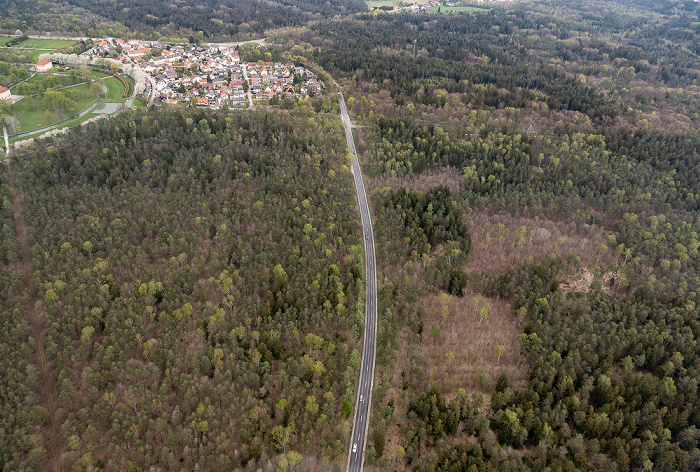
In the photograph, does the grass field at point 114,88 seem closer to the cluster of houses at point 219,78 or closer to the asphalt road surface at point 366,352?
the cluster of houses at point 219,78

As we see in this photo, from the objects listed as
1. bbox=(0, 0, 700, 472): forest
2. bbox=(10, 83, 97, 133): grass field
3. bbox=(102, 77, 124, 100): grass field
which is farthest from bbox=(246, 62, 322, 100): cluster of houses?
bbox=(10, 83, 97, 133): grass field

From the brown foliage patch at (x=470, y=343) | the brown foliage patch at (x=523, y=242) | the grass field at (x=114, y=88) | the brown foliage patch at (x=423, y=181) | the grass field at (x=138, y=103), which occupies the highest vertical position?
the grass field at (x=114, y=88)

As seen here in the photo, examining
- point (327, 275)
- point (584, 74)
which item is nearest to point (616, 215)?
point (327, 275)

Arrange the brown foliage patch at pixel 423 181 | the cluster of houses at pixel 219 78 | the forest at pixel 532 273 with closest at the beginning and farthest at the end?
the forest at pixel 532 273 → the brown foliage patch at pixel 423 181 → the cluster of houses at pixel 219 78

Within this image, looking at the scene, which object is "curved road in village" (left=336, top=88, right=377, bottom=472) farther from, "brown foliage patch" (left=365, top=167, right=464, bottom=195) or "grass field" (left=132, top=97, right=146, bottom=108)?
"grass field" (left=132, top=97, right=146, bottom=108)

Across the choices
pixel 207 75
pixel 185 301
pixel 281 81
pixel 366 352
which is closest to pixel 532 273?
pixel 366 352

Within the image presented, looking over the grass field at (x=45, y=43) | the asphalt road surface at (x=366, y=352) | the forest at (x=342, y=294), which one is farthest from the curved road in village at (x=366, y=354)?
the grass field at (x=45, y=43)

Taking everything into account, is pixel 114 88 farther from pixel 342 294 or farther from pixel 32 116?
pixel 342 294
